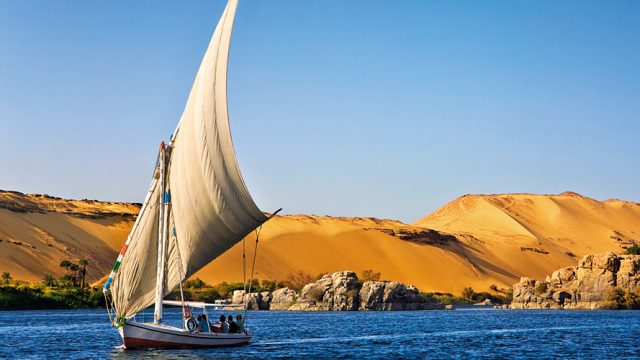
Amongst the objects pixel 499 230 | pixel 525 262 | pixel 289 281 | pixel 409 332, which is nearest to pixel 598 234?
pixel 499 230

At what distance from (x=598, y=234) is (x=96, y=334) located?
12731cm

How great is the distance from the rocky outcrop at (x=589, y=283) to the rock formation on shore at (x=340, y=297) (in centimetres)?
1255

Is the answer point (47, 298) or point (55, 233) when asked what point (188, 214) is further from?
point (55, 233)

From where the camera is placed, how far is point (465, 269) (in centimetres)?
11894

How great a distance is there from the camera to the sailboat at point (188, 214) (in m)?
31.2

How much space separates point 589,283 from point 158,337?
54167mm

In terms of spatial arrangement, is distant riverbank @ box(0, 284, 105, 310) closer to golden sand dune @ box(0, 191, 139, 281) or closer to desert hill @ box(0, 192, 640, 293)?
golden sand dune @ box(0, 191, 139, 281)

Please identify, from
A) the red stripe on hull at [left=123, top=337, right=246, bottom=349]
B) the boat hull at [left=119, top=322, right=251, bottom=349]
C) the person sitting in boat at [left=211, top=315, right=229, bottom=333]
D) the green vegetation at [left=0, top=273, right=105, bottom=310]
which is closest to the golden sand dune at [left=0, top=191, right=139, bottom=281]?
Answer: the green vegetation at [left=0, top=273, right=105, bottom=310]

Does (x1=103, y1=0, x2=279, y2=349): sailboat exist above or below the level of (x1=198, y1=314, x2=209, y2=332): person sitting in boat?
above

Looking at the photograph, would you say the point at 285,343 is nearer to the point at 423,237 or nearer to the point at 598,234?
the point at 423,237

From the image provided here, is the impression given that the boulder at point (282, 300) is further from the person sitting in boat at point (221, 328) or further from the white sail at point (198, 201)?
the white sail at point (198, 201)

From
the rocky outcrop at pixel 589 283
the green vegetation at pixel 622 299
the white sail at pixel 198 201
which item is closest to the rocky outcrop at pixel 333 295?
the rocky outcrop at pixel 589 283

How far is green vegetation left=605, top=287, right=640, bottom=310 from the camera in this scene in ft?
255

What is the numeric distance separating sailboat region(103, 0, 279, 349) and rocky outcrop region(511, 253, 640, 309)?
51617 mm
